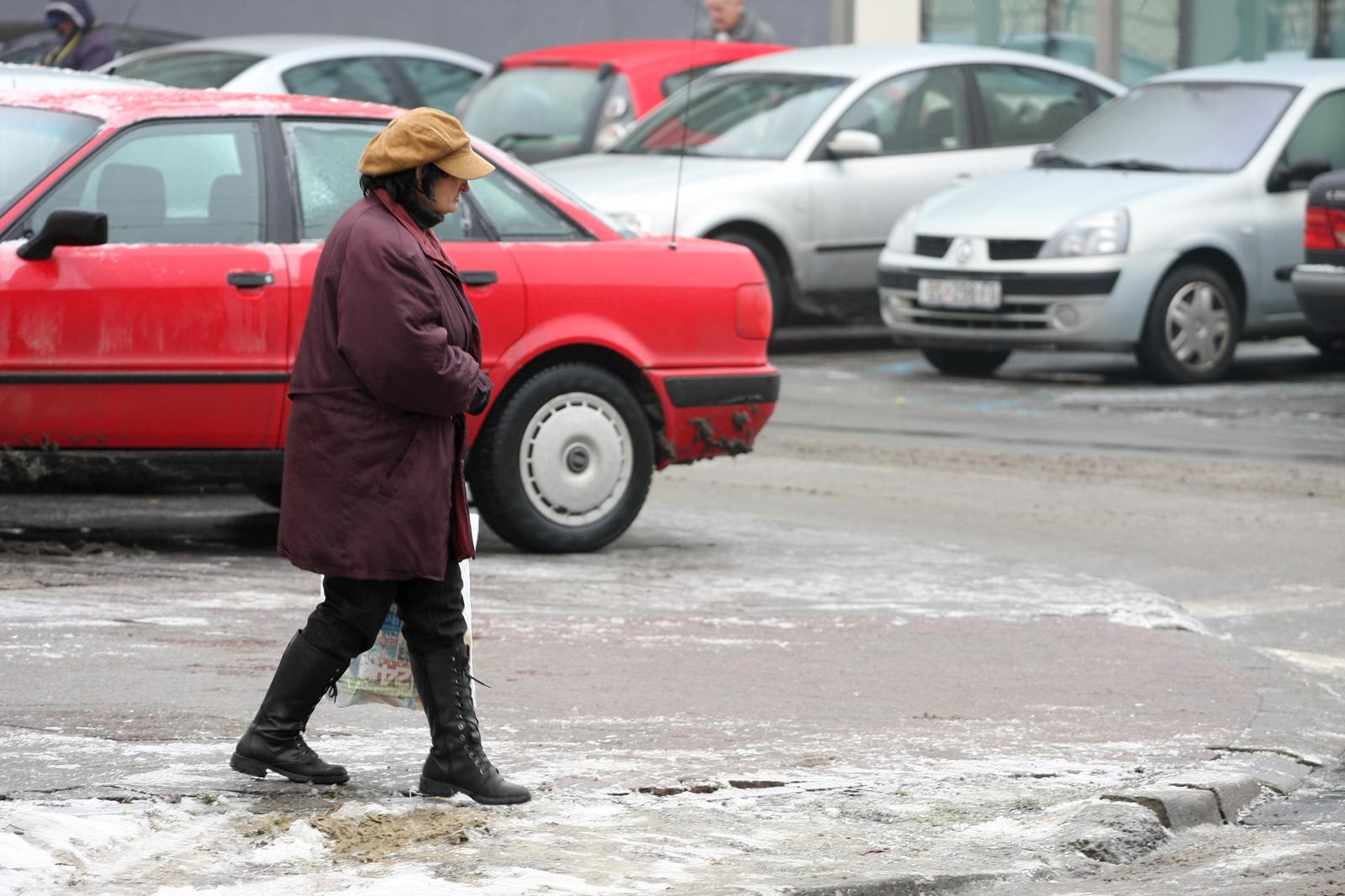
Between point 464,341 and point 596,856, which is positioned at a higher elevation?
point 464,341

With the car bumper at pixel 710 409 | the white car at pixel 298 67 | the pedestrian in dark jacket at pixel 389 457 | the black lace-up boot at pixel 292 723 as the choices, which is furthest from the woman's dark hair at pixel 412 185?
the white car at pixel 298 67

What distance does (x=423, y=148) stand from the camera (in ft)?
17.3

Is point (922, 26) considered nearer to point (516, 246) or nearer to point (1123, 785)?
point (516, 246)

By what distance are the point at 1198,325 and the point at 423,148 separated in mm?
10042

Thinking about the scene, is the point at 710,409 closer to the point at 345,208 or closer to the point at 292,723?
the point at 345,208

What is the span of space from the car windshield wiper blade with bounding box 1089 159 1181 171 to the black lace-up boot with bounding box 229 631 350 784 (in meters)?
10.7

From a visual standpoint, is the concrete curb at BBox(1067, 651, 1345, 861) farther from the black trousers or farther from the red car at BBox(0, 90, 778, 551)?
the red car at BBox(0, 90, 778, 551)

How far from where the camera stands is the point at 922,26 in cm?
2392

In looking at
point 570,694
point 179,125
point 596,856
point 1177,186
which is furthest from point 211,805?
point 1177,186

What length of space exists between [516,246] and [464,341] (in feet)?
11.3

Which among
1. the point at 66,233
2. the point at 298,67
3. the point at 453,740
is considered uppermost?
the point at 298,67

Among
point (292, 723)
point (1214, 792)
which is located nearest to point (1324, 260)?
point (1214, 792)

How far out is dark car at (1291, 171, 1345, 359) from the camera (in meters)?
13.2

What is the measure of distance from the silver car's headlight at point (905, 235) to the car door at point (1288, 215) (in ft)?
6.82
